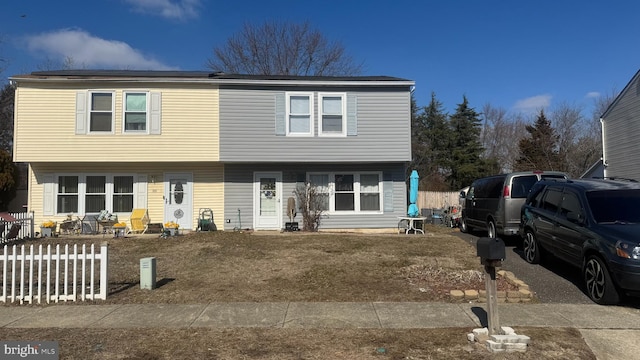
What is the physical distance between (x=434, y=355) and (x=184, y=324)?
3.21 metres

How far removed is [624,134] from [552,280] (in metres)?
13.6

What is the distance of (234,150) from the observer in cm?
1525

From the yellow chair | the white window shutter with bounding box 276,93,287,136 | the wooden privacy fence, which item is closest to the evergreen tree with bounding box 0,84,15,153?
the yellow chair

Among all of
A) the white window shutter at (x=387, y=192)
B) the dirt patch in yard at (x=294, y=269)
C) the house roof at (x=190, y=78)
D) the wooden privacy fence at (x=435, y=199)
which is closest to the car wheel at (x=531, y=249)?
the dirt patch in yard at (x=294, y=269)

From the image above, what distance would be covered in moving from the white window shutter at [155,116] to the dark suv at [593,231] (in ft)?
39.8

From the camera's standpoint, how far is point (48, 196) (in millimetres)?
15438

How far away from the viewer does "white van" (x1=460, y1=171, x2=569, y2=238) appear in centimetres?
1125

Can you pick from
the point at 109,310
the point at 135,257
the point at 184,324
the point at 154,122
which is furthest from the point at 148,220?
the point at 184,324

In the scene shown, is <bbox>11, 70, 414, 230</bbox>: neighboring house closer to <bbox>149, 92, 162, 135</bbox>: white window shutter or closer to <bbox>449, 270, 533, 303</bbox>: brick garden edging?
<bbox>149, 92, 162, 135</bbox>: white window shutter

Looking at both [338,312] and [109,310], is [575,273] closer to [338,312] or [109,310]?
[338,312]

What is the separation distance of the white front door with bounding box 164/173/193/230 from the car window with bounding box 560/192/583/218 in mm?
12260

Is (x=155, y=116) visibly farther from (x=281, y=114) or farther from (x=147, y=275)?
(x=147, y=275)

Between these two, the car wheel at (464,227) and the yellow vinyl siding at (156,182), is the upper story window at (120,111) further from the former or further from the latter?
the car wheel at (464,227)

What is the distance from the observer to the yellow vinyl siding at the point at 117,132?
14.9 meters
